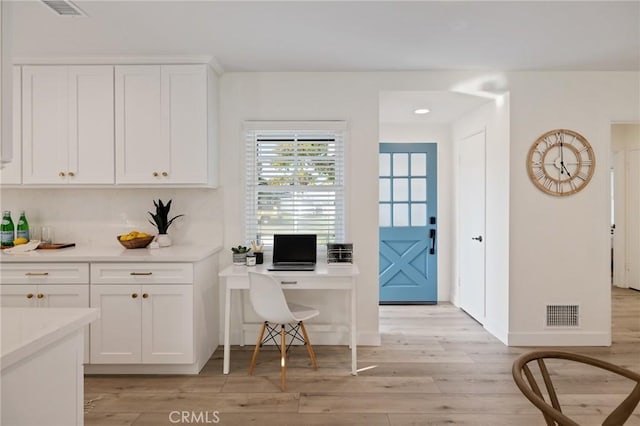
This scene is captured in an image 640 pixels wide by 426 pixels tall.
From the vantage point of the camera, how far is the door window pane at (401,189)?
16.9ft

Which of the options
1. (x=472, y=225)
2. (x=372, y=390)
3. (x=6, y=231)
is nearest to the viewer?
(x=372, y=390)

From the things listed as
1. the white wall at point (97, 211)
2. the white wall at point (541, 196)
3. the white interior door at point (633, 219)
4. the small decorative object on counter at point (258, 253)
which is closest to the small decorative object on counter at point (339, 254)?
the white wall at point (541, 196)

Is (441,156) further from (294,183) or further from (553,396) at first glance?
(553,396)

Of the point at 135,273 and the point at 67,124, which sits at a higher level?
the point at 67,124

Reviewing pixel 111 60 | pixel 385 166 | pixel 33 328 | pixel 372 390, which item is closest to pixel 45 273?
pixel 111 60

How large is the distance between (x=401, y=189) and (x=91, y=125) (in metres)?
3.46

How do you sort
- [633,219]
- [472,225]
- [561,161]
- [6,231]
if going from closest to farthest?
1. [6,231]
2. [561,161]
3. [472,225]
4. [633,219]

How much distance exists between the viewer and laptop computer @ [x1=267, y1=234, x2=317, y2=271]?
3453 millimetres

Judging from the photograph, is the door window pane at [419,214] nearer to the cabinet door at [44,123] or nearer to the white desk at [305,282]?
the white desk at [305,282]

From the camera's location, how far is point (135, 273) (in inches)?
116

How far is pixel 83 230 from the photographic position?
3.61 m

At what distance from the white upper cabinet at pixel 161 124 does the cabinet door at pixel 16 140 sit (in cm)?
77

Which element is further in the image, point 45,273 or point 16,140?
point 16,140

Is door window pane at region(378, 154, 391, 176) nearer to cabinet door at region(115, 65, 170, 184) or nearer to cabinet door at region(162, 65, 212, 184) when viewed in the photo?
cabinet door at region(162, 65, 212, 184)
